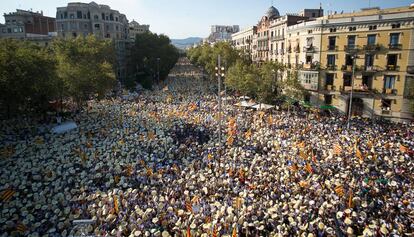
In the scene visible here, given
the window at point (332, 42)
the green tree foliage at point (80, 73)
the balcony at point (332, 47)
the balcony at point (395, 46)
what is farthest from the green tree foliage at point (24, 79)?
the balcony at point (395, 46)

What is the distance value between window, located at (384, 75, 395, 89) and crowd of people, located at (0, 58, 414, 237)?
5.18 meters

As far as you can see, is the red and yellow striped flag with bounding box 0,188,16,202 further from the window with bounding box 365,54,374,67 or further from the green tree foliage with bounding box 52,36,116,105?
the window with bounding box 365,54,374,67

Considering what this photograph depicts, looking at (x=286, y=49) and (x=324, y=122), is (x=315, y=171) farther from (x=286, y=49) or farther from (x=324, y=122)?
(x=286, y=49)

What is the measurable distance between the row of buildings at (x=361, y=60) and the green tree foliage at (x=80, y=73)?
26848 millimetres

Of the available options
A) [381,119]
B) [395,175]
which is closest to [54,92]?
[395,175]

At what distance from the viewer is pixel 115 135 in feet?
92.0

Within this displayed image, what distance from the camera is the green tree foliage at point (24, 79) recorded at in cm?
2742

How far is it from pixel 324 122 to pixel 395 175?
13308mm

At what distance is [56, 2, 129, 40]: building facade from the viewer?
60.8m

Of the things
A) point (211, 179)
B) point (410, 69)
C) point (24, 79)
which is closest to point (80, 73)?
point (24, 79)

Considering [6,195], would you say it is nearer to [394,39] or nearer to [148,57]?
[394,39]

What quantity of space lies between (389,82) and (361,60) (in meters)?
4.06

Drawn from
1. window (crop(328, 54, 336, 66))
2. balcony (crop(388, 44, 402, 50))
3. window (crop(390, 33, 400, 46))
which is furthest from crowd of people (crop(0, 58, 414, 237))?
window (crop(328, 54, 336, 66))

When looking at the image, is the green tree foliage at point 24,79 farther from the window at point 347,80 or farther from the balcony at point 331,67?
the window at point 347,80
